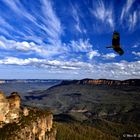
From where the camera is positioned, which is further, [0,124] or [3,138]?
[0,124]

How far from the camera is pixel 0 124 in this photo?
7731 inches

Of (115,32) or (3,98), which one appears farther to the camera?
(3,98)

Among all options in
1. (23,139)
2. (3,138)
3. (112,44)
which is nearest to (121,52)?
(112,44)

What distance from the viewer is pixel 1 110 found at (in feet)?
636

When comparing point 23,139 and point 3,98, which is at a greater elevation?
point 3,98

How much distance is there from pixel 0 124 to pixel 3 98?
60.6ft

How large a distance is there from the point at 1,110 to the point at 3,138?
19.3 metres

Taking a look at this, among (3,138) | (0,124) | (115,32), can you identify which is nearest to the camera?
(115,32)

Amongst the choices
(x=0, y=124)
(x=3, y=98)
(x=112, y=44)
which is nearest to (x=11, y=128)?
(x=0, y=124)

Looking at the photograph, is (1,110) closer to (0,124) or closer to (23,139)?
(0,124)

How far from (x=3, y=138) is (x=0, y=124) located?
47.4 feet

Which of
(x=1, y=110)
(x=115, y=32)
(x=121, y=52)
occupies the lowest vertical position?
(x=1, y=110)

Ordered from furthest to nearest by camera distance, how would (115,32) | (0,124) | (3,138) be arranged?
(0,124) < (3,138) < (115,32)

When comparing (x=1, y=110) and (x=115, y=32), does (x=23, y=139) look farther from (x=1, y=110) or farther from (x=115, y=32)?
(x=115, y=32)
